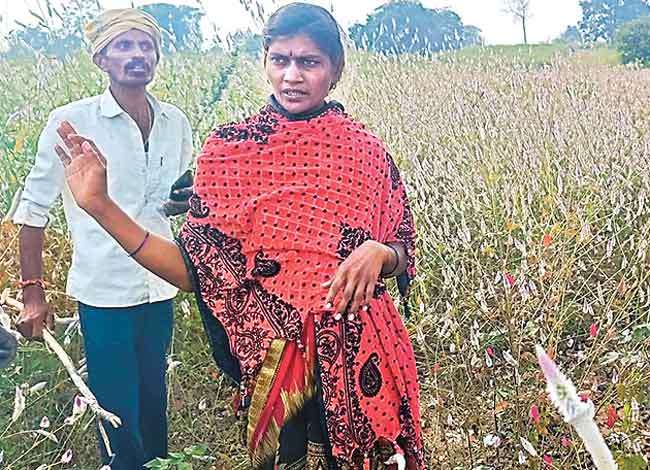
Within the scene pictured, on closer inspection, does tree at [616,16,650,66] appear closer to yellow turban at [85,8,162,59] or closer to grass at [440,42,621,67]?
grass at [440,42,621,67]

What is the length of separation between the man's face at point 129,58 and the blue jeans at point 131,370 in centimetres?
55

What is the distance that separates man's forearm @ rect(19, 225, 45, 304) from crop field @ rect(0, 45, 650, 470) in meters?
0.27

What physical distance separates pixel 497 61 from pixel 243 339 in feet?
12.3

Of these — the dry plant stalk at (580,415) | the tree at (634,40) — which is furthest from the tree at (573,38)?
the dry plant stalk at (580,415)

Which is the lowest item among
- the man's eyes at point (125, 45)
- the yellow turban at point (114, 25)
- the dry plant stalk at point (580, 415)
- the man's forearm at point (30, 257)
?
the man's forearm at point (30, 257)

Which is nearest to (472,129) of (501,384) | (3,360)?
(501,384)

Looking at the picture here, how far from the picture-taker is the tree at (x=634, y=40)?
1093 centimetres

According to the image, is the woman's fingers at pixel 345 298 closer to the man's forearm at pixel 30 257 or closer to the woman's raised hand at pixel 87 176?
the woman's raised hand at pixel 87 176

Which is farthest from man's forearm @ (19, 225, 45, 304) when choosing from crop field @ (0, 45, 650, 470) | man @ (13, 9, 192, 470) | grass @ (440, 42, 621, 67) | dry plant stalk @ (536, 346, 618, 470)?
grass @ (440, 42, 621, 67)

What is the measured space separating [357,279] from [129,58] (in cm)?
83

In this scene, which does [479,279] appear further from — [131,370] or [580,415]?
[580,415]

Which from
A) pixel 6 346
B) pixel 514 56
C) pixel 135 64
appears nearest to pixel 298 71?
pixel 135 64

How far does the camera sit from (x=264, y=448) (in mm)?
1414

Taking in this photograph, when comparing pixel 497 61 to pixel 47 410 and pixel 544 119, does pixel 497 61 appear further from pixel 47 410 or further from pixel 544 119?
pixel 47 410
